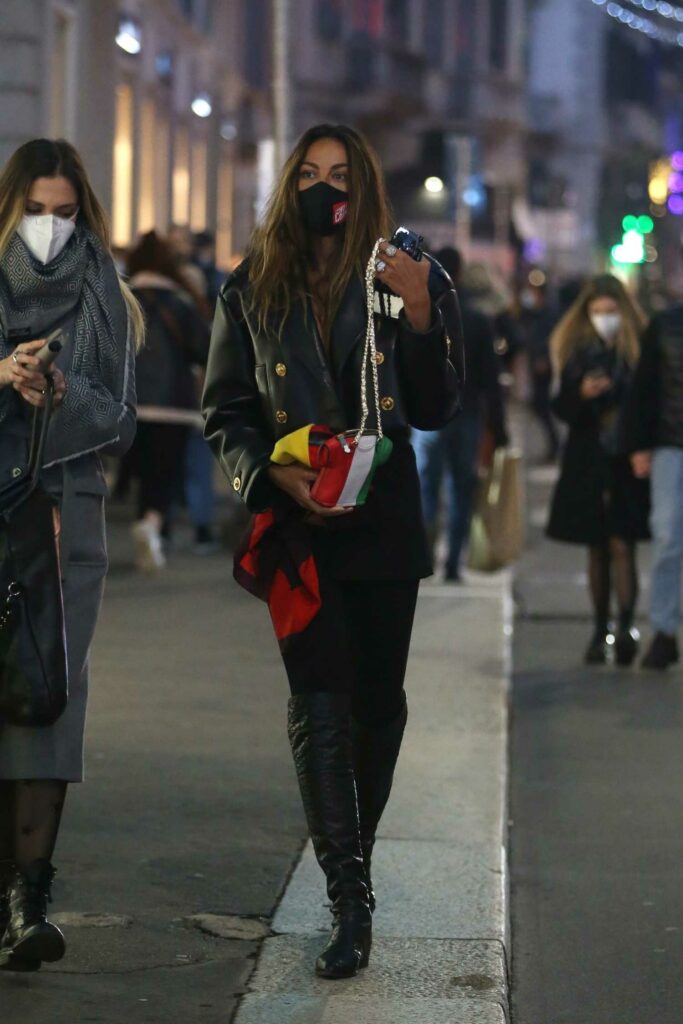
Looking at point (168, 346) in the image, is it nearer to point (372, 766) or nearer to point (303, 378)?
point (372, 766)

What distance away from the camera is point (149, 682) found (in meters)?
9.06

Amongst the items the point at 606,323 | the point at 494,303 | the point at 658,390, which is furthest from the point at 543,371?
the point at 658,390

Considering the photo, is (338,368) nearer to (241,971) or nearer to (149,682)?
(241,971)

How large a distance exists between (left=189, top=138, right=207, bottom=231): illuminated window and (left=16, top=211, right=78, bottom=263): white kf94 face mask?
81.4 ft

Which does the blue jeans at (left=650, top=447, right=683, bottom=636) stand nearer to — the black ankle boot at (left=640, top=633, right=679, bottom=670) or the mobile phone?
the black ankle boot at (left=640, top=633, right=679, bottom=670)

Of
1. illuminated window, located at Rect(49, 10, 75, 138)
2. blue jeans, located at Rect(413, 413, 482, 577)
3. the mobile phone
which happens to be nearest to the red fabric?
the mobile phone

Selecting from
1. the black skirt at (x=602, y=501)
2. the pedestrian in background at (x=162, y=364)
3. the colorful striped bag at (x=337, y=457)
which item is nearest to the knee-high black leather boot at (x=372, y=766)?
the colorful striped bag at (x=337, y=457)

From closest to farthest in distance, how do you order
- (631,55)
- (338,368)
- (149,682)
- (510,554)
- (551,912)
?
(338,368), (551,912), (149,682), (510,554), (631,55)

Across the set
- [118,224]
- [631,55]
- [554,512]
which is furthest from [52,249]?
[631,55]

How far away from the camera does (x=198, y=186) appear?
3066 centimetres

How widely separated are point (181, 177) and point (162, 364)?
16008 millimetres

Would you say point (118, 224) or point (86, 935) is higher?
point (118, 224)

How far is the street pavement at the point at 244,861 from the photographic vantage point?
491 cm

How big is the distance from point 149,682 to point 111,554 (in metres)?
4.58
